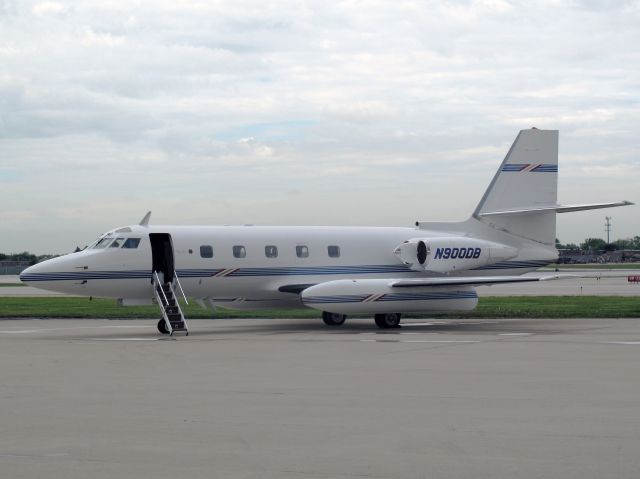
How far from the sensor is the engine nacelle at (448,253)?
2950cm

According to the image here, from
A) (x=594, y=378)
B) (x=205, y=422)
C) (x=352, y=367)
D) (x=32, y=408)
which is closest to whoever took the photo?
(x=205, y=422)

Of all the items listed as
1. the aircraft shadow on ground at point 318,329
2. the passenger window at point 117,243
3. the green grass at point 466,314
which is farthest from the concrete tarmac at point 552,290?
the passenger window at point 117,243

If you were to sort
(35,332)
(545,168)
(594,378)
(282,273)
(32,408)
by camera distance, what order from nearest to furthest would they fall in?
1. (32,408)
2. (594,378)
3. (35,332)
4. (282,273)
5. (545,168)

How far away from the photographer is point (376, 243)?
1184 inches

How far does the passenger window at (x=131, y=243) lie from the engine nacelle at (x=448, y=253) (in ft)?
26.3

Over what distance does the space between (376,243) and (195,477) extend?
22.2m

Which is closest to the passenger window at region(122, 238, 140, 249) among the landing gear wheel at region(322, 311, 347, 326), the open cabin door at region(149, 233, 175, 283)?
the open cabin door at region(149, 233, 175, 283)

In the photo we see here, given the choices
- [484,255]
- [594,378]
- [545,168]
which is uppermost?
[545,168]

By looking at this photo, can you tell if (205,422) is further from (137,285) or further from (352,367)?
(137,285)

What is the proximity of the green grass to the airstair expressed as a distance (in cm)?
686

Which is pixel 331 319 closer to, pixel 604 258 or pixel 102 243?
pixel 102 243

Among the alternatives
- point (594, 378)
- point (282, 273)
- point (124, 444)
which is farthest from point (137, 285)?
point (124, 444)

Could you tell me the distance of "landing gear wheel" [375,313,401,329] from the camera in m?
27.9

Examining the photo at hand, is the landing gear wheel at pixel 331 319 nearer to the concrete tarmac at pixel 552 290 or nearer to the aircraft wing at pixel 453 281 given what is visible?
the aircraft wing at pixel 453 281
